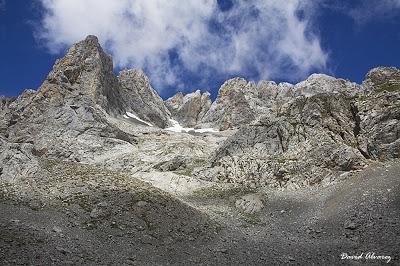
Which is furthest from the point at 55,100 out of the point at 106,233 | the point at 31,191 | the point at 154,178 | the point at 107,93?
the point at 106,233

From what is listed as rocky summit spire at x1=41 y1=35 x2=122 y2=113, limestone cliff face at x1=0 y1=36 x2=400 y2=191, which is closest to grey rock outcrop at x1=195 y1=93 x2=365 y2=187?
limestone cliff face at x1=0 y1=36 x2=400 y2=191

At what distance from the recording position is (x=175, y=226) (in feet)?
106

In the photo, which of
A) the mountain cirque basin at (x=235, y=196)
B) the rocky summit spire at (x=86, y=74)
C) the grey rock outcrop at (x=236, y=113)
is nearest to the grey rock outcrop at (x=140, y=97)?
the rocky summit spire at (x=86, y=74)

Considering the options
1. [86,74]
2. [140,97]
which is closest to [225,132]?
[140,97]

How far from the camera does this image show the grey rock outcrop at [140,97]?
175500 millimetres

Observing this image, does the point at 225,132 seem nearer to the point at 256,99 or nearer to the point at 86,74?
the point at 256,99

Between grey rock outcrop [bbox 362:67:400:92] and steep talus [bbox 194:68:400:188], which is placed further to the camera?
grey rock outcrop [bbox 362:67:400:92]

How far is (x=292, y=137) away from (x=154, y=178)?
21.2 m

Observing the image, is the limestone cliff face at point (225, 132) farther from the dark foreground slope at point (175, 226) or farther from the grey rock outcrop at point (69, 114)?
the dark foreground slope at point (175, 226)

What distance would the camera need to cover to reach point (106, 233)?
28.9 metres

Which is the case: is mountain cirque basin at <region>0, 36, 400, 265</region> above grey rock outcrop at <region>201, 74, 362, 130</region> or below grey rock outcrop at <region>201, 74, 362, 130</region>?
below

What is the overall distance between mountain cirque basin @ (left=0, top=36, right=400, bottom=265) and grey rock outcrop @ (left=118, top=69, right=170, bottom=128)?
85.2 m

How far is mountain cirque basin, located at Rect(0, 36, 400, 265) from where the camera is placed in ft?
88.5

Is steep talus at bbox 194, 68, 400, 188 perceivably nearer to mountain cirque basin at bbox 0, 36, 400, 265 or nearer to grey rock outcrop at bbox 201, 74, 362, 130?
mountain cirque basin at bbox 0, 36, 400, 265
